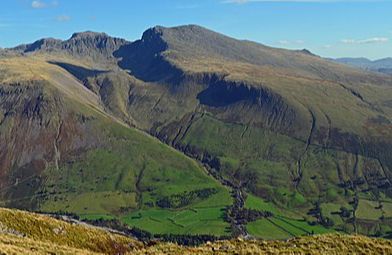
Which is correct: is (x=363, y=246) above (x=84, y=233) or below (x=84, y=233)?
above

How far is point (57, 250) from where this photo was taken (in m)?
45.2

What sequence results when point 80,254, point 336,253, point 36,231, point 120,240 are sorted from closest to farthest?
point 80,254
point 336,253
point 36,231
point 120,240

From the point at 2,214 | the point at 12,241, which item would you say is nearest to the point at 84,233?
the point at 2,214

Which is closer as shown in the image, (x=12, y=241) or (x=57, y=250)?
(x=57, y=250)

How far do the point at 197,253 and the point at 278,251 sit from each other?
837cm

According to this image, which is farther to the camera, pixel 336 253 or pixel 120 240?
pixel 120 240

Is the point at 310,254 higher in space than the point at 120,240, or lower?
higher

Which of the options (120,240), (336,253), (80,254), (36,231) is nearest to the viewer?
(80,254)

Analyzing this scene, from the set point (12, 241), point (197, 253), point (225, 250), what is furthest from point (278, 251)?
point (12, 241)

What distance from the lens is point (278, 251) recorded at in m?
46.2

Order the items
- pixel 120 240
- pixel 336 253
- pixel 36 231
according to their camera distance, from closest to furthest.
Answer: pixel 336 253, pixel 36 231, pixel 120 240

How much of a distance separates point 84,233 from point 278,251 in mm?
36104

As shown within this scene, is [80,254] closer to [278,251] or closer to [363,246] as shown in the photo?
[278,251]

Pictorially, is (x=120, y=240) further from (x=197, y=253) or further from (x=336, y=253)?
(x=336, y=253)
